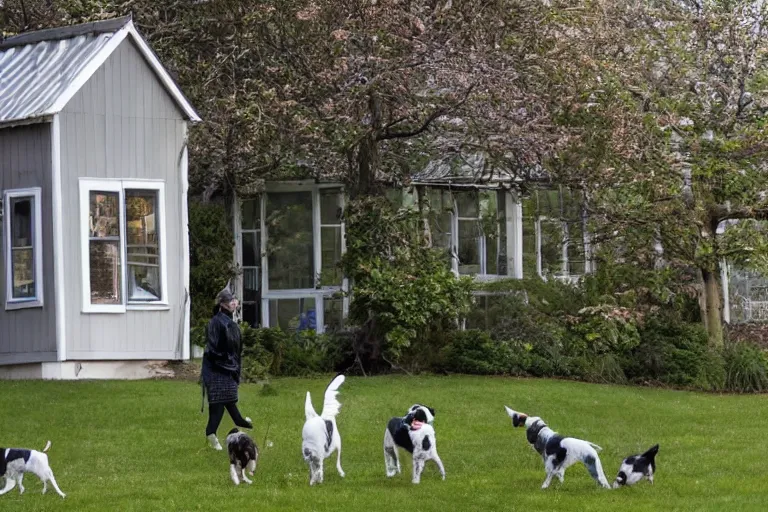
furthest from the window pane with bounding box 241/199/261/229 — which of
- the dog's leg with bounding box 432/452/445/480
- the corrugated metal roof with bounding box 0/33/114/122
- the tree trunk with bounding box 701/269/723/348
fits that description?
the dog's leg with bounding box 432/452/445/480

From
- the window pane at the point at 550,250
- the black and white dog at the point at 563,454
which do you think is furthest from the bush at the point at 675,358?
the black and white dog at the point at 563,454

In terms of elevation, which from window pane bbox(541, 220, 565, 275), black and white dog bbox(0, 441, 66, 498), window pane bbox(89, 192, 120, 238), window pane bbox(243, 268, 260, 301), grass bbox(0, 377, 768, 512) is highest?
window pane bbox(89, 192, 120, 238)

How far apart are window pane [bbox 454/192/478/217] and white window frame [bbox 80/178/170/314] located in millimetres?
8760

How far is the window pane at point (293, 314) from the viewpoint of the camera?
28.8 meters

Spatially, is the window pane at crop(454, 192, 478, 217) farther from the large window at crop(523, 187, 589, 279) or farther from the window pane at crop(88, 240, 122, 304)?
the window pane at crop(88, 240, 122, 304)

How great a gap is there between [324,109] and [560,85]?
3.96 metres

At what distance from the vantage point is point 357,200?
80.8 feet

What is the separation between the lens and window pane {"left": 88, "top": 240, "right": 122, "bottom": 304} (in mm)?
21828

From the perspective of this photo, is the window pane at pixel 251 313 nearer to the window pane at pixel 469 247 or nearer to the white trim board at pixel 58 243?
the window pane at pixel 469 247

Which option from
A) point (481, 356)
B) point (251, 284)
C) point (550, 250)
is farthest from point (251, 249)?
point (550, 250)

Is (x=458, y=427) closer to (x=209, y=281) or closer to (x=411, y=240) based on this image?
(x=411, y=240)

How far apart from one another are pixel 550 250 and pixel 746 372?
706 centimetres

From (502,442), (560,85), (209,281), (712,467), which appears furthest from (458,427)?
(209,281)

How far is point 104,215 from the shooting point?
22.0 metres
